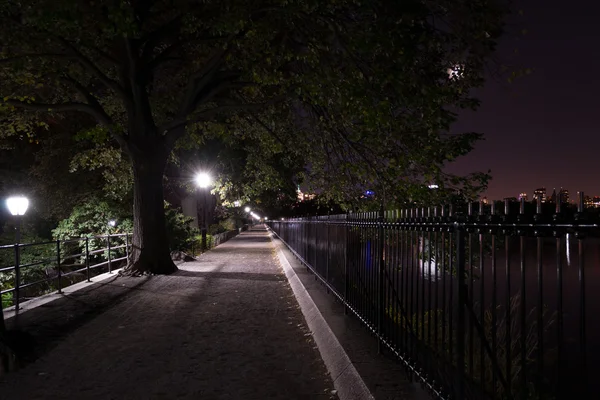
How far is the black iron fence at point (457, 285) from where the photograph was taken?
112 inches

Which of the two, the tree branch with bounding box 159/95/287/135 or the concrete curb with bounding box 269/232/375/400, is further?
the tree branch with bounding box 159/95/287/135

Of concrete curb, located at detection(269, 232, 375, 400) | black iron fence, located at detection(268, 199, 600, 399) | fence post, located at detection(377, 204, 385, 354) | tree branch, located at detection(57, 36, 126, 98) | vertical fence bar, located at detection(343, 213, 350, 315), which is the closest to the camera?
black iron fence, located at detection(268, 199, 600, 399)

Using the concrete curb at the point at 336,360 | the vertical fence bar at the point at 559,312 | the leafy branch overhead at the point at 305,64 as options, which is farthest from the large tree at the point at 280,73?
the vertical fence bar at the point at 559,312

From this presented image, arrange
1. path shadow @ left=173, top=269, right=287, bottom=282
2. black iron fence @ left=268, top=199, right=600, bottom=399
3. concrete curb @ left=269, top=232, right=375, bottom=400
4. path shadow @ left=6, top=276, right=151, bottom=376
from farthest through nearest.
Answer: path shadow @ left=173, top=269, right=287, bottom=282 → path shadow @ left=6, top=276, right=151, bottom=376 → concrete curb @ left=269, top=232, right=375, bottom=400 → black iron fence @ left=268, top=199, right=600, bottom=399

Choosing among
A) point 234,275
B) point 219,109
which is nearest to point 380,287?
point 234,275

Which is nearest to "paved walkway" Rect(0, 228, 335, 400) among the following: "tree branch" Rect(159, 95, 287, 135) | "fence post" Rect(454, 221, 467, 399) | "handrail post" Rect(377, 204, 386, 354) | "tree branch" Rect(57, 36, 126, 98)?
"handrail post" Rect(377, 204, 386, 354)

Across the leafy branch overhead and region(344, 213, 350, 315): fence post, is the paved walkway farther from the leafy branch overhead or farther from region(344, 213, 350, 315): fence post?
the leafy branch overhead

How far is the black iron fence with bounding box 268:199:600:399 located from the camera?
285 centimetres

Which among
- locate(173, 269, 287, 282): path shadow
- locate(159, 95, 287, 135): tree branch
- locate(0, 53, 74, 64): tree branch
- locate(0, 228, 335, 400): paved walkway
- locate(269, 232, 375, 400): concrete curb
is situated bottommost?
locate(173, 269, 287, 282): path shadow

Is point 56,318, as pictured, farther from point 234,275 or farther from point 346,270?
point 234,275

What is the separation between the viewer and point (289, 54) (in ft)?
38.3

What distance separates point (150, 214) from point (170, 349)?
10254mm

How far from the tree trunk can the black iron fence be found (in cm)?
759

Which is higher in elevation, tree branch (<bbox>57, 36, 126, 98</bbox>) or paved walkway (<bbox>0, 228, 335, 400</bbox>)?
tree branch (<bbox>57, 36, 126, 98</bbox>)
